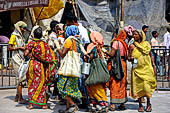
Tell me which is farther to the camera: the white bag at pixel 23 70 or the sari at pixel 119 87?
the white bag at pixel 23 70

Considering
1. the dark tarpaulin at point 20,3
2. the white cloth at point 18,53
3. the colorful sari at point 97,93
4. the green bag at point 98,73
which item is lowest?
the colorful sari at point 97,93

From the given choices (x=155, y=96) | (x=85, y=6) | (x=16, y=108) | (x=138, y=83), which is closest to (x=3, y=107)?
(x=16, y=108)

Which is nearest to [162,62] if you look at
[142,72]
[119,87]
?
[142,72]

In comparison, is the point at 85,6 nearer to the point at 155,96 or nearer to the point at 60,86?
the point at 155,96

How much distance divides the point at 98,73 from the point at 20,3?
5.67 metres

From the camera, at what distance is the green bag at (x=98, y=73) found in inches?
258

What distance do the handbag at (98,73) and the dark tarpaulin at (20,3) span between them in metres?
5.10

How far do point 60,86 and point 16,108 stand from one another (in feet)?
4.53

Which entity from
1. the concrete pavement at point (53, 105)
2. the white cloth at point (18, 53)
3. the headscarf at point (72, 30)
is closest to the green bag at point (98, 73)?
the headscarf at point (72, 30)

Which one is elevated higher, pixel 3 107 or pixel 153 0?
pixel 153 0

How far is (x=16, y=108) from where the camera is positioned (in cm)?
728

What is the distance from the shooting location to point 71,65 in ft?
21.2

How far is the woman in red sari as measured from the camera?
7082mm

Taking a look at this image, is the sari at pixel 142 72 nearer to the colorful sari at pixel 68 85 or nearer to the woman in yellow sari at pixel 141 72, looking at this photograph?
the woman in yellow sari at pixel 141 72
